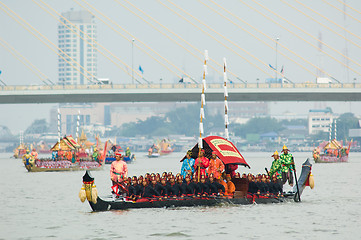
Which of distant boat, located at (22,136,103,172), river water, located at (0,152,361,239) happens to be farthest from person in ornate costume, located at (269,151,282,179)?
distant boat, located at (22,136,103,172)

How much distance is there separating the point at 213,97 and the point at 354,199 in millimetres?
54791

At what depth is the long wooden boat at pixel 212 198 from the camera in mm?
27719

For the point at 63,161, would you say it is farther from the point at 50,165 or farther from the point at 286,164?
the point at 286,164

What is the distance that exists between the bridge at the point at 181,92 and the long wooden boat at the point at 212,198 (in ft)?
170

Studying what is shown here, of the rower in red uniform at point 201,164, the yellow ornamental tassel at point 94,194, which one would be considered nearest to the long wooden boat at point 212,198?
the yellow ornamental tassel at point 94,194

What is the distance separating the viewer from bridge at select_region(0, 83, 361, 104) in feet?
276

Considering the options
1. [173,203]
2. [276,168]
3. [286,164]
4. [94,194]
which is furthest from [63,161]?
[94,194]

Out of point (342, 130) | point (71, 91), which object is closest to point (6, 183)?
point (71, 91)

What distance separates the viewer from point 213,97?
89.7 metres

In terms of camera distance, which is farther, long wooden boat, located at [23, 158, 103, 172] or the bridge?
the bridge

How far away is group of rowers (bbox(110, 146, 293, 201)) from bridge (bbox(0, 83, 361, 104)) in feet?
173

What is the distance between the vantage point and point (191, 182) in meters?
29.4

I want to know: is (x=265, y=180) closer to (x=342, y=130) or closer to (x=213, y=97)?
(x=213, y=97)

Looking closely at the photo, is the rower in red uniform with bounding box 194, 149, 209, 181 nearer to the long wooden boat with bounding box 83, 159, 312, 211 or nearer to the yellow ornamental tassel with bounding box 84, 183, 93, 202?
the long wooden boat with bounding box 83, 159, 312, 211
